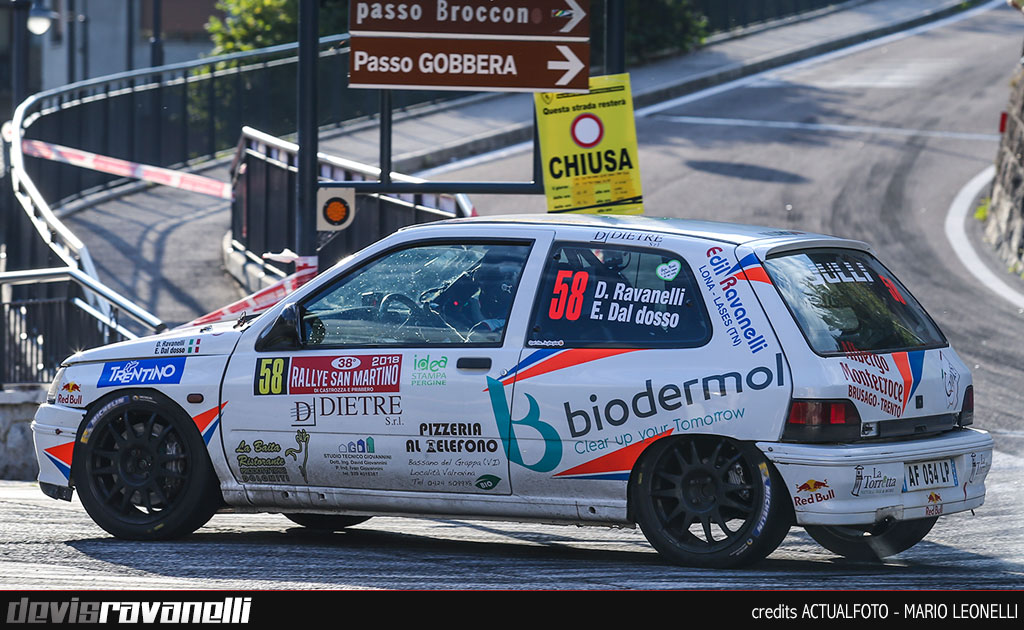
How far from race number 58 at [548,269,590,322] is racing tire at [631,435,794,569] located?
708 millimetres

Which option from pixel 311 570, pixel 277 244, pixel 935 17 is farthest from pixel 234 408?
pixel 935 17

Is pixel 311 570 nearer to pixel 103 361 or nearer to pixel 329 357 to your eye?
pixel 329 357

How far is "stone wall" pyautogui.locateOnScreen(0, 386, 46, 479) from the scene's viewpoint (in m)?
12.8

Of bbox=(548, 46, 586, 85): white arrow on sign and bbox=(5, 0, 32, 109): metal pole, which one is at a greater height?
bbox=(5, 0, 32, 109): metal pole

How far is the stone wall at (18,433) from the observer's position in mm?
12828

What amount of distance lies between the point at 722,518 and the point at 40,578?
2.84 m

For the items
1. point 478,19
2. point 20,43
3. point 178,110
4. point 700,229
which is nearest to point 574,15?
point 478,19

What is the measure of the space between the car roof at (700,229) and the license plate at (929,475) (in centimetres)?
109

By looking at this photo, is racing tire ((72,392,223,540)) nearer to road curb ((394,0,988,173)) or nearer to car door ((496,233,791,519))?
car door ((496,233,791,519))

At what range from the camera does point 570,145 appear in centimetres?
975

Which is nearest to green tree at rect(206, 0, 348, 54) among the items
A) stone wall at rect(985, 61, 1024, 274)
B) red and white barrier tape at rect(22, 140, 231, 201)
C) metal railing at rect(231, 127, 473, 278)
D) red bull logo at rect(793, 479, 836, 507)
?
red and white barrier tape at rect(22, 140, 231, 201)

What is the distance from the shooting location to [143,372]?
7574mm

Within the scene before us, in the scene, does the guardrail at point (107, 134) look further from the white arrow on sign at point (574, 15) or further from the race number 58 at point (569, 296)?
the race number 58 at point (569, 296)

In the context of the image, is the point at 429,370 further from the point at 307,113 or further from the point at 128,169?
the point at 128,169
